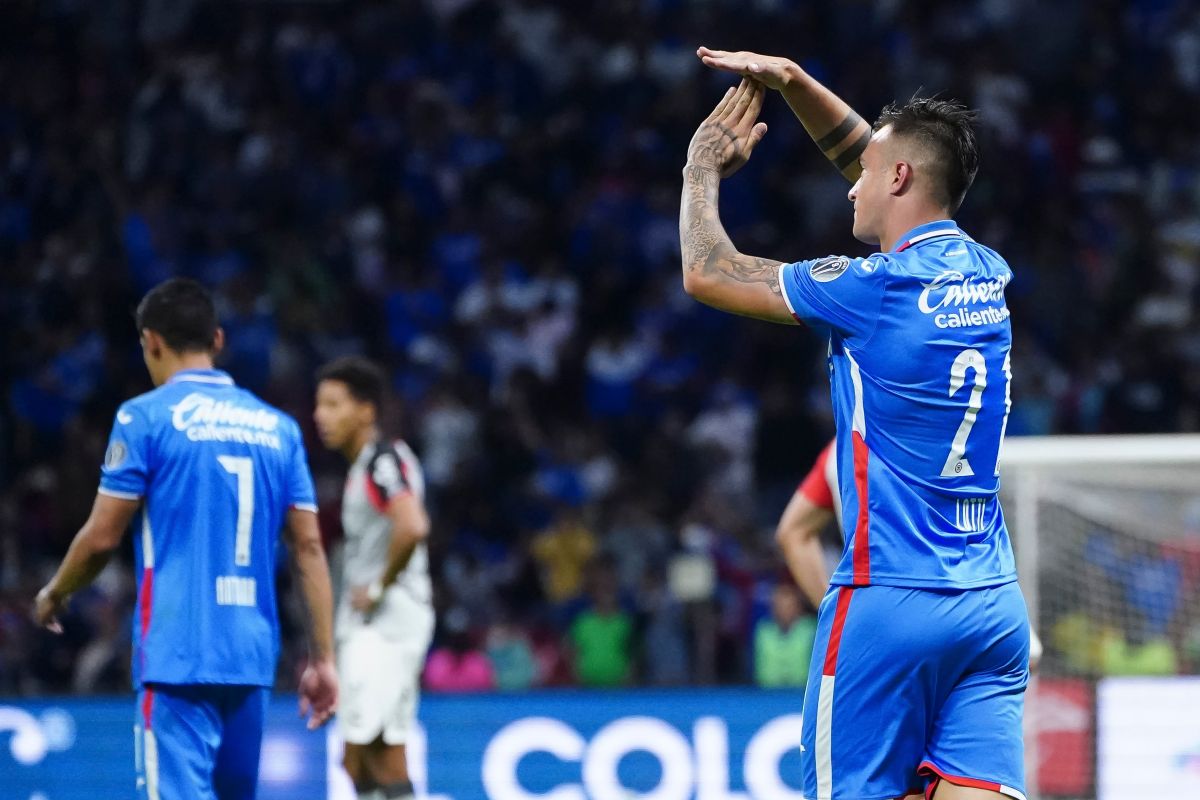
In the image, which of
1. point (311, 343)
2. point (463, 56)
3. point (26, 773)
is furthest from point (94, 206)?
point (26, 773)

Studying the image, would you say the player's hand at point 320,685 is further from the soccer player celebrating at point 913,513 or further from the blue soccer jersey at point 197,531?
the soccer player celebrating at point 913,513

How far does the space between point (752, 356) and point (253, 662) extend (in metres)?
8.65

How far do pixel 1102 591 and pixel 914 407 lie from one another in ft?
18.9

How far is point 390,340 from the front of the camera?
45.6 ft

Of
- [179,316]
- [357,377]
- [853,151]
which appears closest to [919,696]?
[853,151]

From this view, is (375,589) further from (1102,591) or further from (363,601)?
(1102,591)

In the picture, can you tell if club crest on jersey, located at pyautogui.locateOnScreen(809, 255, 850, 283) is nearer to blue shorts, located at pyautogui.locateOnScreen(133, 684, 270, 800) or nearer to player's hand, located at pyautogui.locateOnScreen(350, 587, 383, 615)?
blue shorts, located at pyautogui.locateOnScreen(133, 684, 270, 800)

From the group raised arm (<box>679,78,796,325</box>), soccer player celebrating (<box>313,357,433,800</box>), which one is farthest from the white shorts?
raised arm (<box>679,78,796,325</box>)

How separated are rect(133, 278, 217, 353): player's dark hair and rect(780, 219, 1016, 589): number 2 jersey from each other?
7.59 feet

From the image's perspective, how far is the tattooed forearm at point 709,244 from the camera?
398cm

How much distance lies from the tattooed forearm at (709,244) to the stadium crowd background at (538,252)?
7268 mm

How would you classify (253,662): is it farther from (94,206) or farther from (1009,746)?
(94,206)

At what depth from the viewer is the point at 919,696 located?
385cm

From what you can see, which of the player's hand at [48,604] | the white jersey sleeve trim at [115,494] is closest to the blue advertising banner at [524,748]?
the player's hand at [48,604]
